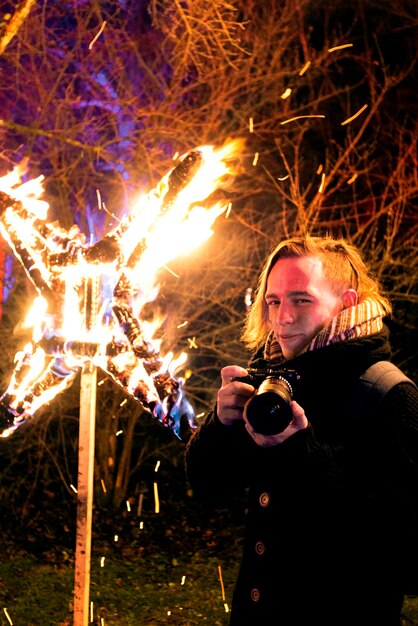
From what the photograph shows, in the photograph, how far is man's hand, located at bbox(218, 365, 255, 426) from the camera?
1.80 meters

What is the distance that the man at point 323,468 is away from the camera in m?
1.62

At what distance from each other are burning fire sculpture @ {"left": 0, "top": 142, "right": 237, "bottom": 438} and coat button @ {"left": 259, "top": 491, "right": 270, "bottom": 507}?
1128 mm

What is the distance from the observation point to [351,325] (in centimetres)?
185

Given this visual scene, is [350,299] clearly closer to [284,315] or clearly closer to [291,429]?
[284,315]

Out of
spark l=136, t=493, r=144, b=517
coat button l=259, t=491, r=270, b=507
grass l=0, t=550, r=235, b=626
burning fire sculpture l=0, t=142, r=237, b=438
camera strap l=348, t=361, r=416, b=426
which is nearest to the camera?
camera strap l=348, t=361, r=416, b=426

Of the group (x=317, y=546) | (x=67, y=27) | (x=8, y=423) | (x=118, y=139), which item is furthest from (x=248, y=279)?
(x=317, y=546)

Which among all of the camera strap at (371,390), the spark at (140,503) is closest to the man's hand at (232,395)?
the camera strap at (371,390)

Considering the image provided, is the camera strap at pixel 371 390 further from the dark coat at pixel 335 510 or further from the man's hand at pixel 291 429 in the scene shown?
the man's hand at pixel 291 429

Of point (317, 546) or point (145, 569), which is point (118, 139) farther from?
point (317, 546)

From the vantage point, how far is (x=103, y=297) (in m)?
3.05

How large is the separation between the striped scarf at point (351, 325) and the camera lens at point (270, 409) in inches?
11.0

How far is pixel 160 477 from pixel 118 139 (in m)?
4.49

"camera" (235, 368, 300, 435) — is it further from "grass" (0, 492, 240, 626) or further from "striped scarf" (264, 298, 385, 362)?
"grass" (0, 492, 240, 626)

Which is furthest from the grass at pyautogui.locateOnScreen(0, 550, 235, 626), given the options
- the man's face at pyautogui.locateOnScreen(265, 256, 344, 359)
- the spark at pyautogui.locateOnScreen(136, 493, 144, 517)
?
the man's face at pyautogui.locateOnScreen(265, 256, 344, 359)
